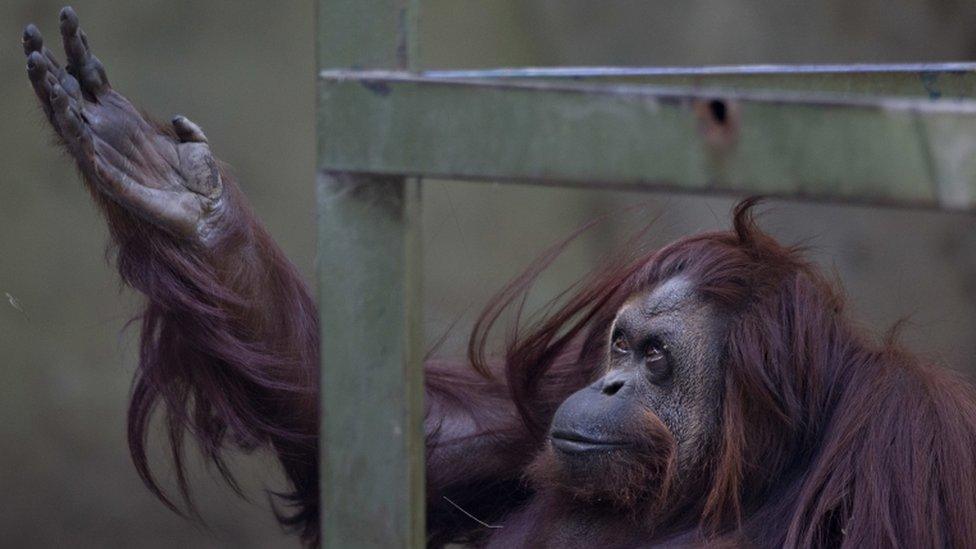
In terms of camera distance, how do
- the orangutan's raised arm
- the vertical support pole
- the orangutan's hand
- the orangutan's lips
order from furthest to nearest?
the orangutan's lips → the orangutan's raised arm → the orangutan's hand → the vertical support pole

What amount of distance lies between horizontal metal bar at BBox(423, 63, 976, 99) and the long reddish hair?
511 millimetres

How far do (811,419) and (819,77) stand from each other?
0.69m

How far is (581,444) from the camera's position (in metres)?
2.41

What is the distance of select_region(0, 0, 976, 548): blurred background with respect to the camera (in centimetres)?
493

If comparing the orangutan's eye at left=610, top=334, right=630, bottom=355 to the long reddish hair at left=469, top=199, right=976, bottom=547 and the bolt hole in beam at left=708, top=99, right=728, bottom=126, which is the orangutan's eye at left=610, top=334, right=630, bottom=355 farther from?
the bolt hole in beam at left=708, top=99, right=728, bottom=126

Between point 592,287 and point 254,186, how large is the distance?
2.40 m

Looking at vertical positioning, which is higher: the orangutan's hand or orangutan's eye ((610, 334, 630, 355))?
the orangutan's hand

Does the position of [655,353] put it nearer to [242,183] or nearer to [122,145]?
[122,145]

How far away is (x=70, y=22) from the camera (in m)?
2.13

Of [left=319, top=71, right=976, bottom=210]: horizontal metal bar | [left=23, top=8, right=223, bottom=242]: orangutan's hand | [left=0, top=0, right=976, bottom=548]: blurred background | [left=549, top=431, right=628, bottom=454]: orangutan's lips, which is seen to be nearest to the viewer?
[left=319, top=71, right=976, bottom=210]: horizontal metal bar

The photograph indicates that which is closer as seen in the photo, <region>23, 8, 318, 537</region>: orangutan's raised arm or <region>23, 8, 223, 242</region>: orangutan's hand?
<region>23, 8, 223, 242</region>: orangutan's hand

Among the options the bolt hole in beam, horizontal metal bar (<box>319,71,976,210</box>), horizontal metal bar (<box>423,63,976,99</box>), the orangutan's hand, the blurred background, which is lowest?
the blurred background

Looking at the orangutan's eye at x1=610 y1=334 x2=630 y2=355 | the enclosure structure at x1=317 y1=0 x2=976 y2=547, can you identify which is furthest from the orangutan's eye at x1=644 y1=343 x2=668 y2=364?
the enclosure structure at x1=317 y1=0 x2=976 y2=547

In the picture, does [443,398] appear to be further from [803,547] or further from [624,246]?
[803,547]
